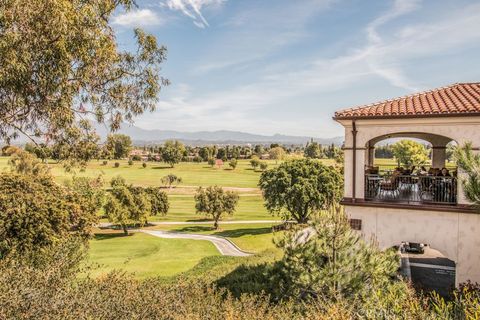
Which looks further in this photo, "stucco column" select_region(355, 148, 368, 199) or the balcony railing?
"stucco column" select_region(355, 148, 368, 199)

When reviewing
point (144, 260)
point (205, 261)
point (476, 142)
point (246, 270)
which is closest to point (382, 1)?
point (476, 142)

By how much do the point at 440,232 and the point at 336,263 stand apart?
4241 mm

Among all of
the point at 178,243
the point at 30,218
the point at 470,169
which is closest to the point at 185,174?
the point at 178,243

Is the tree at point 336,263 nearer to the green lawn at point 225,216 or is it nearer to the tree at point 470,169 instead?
the tree at point 470,169

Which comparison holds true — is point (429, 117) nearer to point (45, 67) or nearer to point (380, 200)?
point (380, 200)

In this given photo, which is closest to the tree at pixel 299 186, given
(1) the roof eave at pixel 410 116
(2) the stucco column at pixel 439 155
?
(2) the stucco column at pixel 439 155

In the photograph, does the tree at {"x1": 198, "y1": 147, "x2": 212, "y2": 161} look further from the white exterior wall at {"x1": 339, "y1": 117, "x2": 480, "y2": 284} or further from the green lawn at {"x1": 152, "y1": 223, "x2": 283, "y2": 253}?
the white exterior wall at {"x1": 339, "y1": 117, "x2": 480, "y2": 284}

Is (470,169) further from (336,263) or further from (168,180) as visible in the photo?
(168,180)

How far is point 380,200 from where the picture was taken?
1301cm

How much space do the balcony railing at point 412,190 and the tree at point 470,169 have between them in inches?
58.2

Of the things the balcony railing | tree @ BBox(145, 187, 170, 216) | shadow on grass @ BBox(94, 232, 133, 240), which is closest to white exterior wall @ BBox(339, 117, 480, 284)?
the balcony railing

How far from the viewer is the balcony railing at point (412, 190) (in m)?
12.4

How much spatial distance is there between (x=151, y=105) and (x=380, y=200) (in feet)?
30.7

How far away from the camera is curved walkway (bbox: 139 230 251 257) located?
32.0 m
